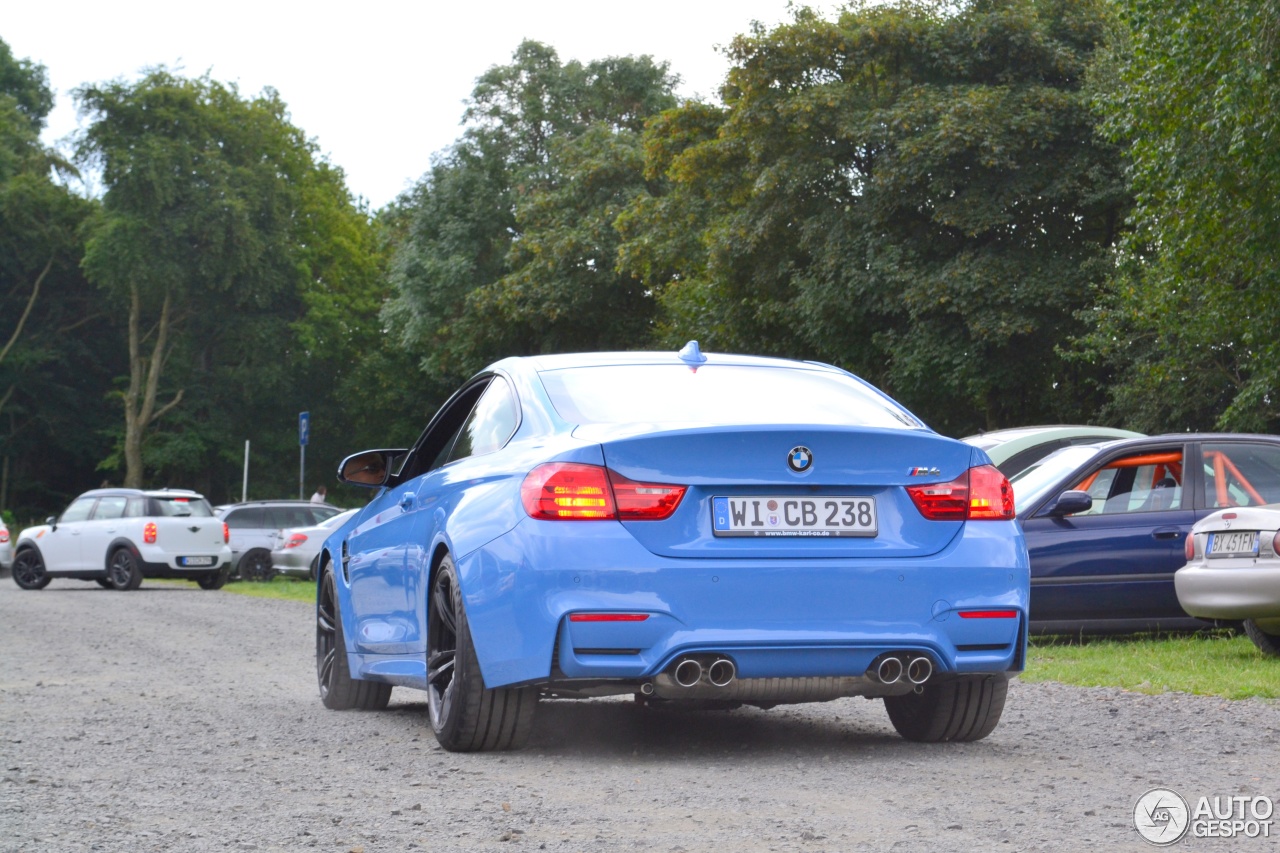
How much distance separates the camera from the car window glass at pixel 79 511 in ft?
96.3

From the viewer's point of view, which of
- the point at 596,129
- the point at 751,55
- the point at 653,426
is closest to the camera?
the point at 653,426

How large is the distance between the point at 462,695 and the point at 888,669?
156 centimetres

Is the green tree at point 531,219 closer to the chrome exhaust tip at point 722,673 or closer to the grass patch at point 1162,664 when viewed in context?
the grass patch at point 1162,664

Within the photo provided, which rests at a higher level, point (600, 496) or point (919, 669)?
point (600, 496)

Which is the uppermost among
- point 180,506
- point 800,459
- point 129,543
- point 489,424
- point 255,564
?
point 489,424

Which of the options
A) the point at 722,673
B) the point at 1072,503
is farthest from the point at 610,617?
the point at 1072,503

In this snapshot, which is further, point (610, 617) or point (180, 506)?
point (180, 506)

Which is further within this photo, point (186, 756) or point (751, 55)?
point (751, 55)

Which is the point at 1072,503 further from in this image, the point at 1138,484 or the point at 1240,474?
the point at 1240,474

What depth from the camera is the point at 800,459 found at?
5.88 m

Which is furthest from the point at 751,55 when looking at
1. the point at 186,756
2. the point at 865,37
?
the point at 186,756

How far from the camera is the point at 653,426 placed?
5.93 m

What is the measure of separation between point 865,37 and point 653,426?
29506 mm

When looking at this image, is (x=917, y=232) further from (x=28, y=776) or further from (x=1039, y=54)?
(x=28, y=776)
